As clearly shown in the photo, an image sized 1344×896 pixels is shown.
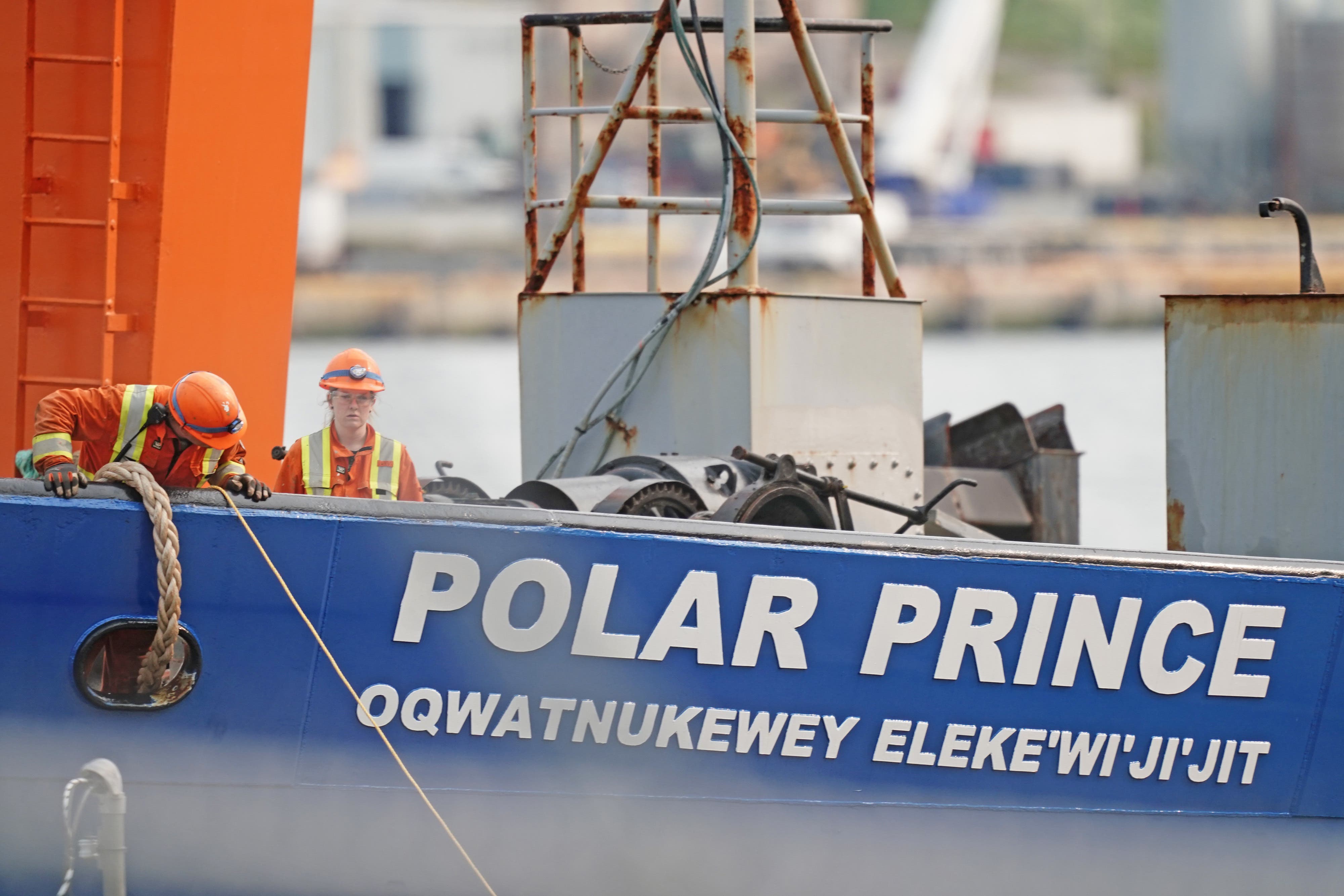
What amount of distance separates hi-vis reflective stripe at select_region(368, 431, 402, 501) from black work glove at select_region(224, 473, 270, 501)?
4.62ft

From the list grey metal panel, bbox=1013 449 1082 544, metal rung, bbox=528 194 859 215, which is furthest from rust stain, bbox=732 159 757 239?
grey metal panel, bbox=1013 449 1082 544

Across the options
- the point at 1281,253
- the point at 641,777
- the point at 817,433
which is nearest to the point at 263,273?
the point at 817,433

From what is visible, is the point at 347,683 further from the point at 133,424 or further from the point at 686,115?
the point at 686,115

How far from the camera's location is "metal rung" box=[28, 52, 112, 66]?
578cm

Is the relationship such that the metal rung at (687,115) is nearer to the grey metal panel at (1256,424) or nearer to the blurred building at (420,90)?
the grey metal panel at (1256,424)

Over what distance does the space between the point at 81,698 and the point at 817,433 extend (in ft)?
10.1

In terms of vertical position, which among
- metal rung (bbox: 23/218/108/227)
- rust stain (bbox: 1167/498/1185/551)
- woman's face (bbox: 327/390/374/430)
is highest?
metal rung (bbox: 23/218/108/227)

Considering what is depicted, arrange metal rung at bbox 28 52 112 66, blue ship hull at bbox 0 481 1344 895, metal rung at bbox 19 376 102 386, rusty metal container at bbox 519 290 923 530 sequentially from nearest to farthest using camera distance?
blue ship hull at bbox 0 481 1344 895 < metal rung at bbox 28 52 112 66 < metal rung at bbox 19 376 102 386 < rusty metal container at bbox 519 290 923 530

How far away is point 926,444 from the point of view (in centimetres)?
892

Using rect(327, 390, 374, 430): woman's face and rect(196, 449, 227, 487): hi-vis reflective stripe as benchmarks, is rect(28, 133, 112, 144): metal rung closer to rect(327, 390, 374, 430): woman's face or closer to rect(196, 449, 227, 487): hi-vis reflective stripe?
rect(327, 390, 374, 430): woman's face

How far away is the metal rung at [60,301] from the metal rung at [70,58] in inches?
32.6

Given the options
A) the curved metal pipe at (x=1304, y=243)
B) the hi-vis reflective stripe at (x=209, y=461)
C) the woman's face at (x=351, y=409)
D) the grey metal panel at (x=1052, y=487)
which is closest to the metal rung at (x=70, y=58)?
the woman's face at (x=351, y=409)

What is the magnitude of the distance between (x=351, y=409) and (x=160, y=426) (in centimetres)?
101

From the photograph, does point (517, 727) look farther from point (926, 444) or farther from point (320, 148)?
point (320, 148)
